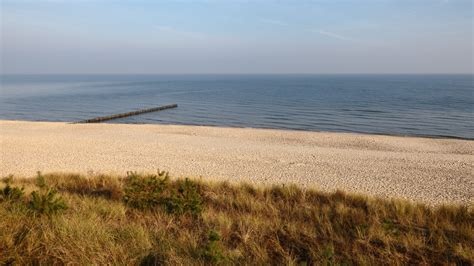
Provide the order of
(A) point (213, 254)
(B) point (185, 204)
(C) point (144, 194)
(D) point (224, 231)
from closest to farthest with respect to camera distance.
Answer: (A) point (213, 254) → (D) point (224, 231) → (B) point (185, 204) → (C) point (144, 194)

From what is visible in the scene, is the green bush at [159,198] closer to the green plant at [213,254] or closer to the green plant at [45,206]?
the green plant at [45,206]

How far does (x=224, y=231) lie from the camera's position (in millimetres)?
5391

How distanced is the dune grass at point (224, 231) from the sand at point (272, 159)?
4.19 metres

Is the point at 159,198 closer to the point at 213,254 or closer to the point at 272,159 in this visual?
the point at 213,254

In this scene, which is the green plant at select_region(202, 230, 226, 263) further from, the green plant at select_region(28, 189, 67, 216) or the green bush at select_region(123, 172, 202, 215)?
the green plant at select_region(28, 189, 67, 216)

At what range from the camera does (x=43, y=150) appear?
18.0 meters

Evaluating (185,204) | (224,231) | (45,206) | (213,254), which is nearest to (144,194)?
(185,204)

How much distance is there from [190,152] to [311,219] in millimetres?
11975

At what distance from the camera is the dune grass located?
4160 millimetres

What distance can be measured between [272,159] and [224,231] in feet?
36.0

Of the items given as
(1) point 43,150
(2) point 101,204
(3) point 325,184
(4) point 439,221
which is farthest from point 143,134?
(4) point 439,221

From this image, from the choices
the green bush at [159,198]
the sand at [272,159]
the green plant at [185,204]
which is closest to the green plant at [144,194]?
the green bush at [159,198]

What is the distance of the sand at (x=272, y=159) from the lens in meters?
12.2

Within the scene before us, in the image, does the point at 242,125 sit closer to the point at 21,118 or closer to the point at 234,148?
the point at 234,148
